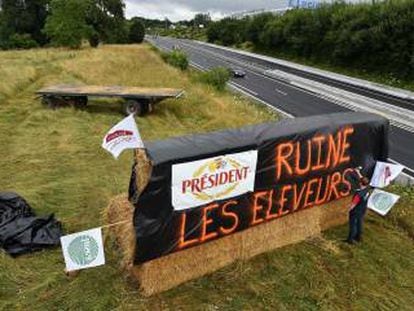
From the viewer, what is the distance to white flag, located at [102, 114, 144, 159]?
758 cm

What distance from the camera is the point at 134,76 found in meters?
32.3

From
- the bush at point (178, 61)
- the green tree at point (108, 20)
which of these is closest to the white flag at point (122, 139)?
the bush at point (178, 61)

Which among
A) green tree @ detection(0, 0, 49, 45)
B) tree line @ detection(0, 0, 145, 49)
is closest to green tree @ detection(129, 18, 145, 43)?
tree line @ detection(0, 0, 145, 49)

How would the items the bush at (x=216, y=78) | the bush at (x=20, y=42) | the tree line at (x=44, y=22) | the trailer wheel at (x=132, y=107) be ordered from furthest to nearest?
the bush at (x=20, y=42) < the tree line at (x=44, y=22) < the bush at (x=216, y=78) < the trailer wheel at (x=132, y=107)

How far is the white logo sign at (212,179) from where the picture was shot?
7.79 m

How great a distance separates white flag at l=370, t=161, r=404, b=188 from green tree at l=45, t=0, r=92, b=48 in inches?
1912

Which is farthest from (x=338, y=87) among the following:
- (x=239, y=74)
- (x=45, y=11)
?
(x=45, y=11)

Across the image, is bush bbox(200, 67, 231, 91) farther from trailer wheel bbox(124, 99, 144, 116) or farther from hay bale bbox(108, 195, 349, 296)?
hay bale bbox(108, 195, 349, 296)

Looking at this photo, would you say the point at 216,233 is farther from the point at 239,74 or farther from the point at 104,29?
the point at 104,29

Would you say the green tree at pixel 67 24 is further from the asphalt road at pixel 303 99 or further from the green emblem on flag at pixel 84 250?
the green emblem on flag at pixel 84 250

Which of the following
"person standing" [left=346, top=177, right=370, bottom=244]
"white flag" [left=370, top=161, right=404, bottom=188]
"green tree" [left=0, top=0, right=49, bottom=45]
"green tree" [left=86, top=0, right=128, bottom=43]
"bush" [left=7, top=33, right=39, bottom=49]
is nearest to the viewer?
"person standing" [left=346, top=177, right=370, bottom=244]

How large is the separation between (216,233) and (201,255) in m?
0.46

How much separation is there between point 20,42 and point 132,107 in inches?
2037

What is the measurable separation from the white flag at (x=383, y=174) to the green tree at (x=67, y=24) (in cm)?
4856
